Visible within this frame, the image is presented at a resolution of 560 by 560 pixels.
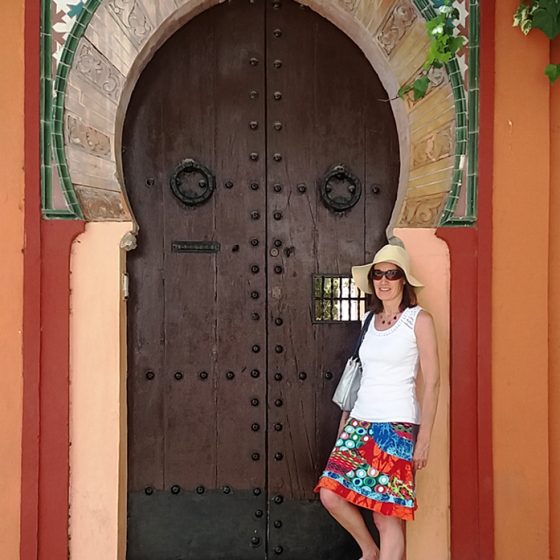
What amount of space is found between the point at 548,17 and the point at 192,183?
1683 mm

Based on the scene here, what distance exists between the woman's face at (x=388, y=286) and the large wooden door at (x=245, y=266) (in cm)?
47

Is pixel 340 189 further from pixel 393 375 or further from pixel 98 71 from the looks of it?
pixel 98 71

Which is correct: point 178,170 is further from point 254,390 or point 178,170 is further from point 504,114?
point 504,114

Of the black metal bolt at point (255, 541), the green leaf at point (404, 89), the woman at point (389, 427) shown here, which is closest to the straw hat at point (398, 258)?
the woman at point (389, 427)

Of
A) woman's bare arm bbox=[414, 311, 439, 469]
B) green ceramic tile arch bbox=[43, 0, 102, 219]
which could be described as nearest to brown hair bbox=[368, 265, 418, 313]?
woman's bare arm bbox=[414, 311, 439, 469]

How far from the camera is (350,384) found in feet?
10.1

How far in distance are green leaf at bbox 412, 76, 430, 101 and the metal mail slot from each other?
112cm

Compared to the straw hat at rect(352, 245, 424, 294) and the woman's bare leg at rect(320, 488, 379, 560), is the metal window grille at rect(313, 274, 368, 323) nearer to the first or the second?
the straw hat at rect(352, 245, 424, 294)

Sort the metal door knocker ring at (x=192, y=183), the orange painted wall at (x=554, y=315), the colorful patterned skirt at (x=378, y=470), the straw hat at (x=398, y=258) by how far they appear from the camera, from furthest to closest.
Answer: the metal door knocker ring at (x=192, y=183)
the orange painted wall at (x=554, y=315)
the straw hat at (x=398, y=258)
the colorful patterned skirt at (x=378, y=470)

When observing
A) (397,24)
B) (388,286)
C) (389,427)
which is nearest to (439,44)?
(397,24)

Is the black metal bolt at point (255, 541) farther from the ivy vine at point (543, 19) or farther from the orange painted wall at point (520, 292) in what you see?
the ivy vine at point (543, 19)

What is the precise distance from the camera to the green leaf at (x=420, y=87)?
3.05 m

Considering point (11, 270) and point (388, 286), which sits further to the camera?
point (11, 270)

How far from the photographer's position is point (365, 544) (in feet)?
9.61
